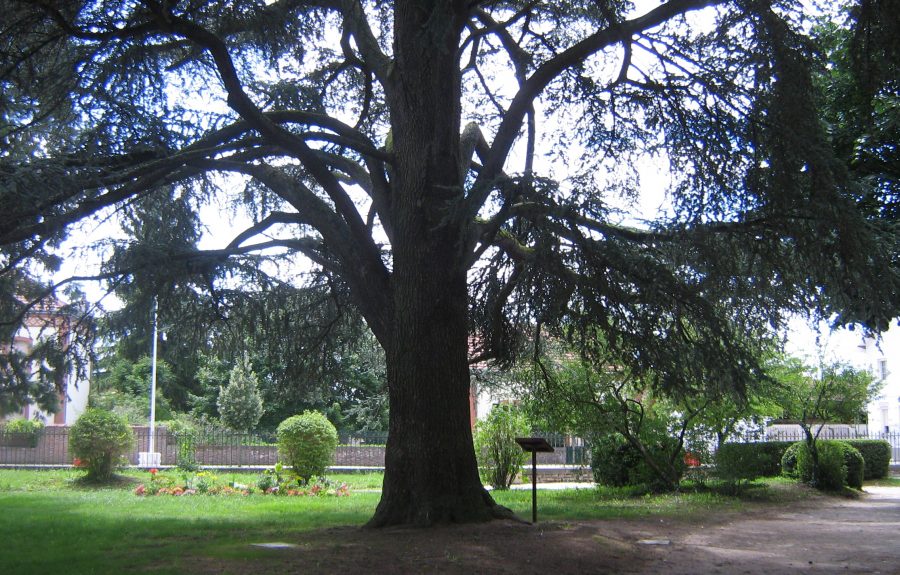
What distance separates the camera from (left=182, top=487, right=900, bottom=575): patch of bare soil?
7871mm

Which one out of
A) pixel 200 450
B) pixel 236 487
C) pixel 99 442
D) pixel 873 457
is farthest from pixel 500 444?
pixel 200 450

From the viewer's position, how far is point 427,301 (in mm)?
10469

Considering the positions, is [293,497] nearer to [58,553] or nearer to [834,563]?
[58,553]

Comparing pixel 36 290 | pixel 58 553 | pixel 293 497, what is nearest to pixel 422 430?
pixel 58 553

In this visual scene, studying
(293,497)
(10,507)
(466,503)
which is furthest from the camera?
(293,497)

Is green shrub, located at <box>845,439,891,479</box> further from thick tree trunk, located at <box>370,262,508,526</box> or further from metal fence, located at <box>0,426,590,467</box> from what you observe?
thick tree trunk, located at <box>370,262,508,526</box>

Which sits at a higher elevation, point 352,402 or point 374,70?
point 374,70

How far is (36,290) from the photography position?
12211mm

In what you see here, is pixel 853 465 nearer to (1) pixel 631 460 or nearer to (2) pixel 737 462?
(2) pixel 737 462

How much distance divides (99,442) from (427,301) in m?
13.4

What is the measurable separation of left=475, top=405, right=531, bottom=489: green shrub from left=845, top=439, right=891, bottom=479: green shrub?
1028 centimetres

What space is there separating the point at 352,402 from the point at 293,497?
84.1ft

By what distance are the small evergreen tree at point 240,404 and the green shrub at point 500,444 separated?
2365 cm

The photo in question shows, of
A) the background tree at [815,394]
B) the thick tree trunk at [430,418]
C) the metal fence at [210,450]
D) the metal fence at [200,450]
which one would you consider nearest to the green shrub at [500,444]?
the background tree at [815,394]
